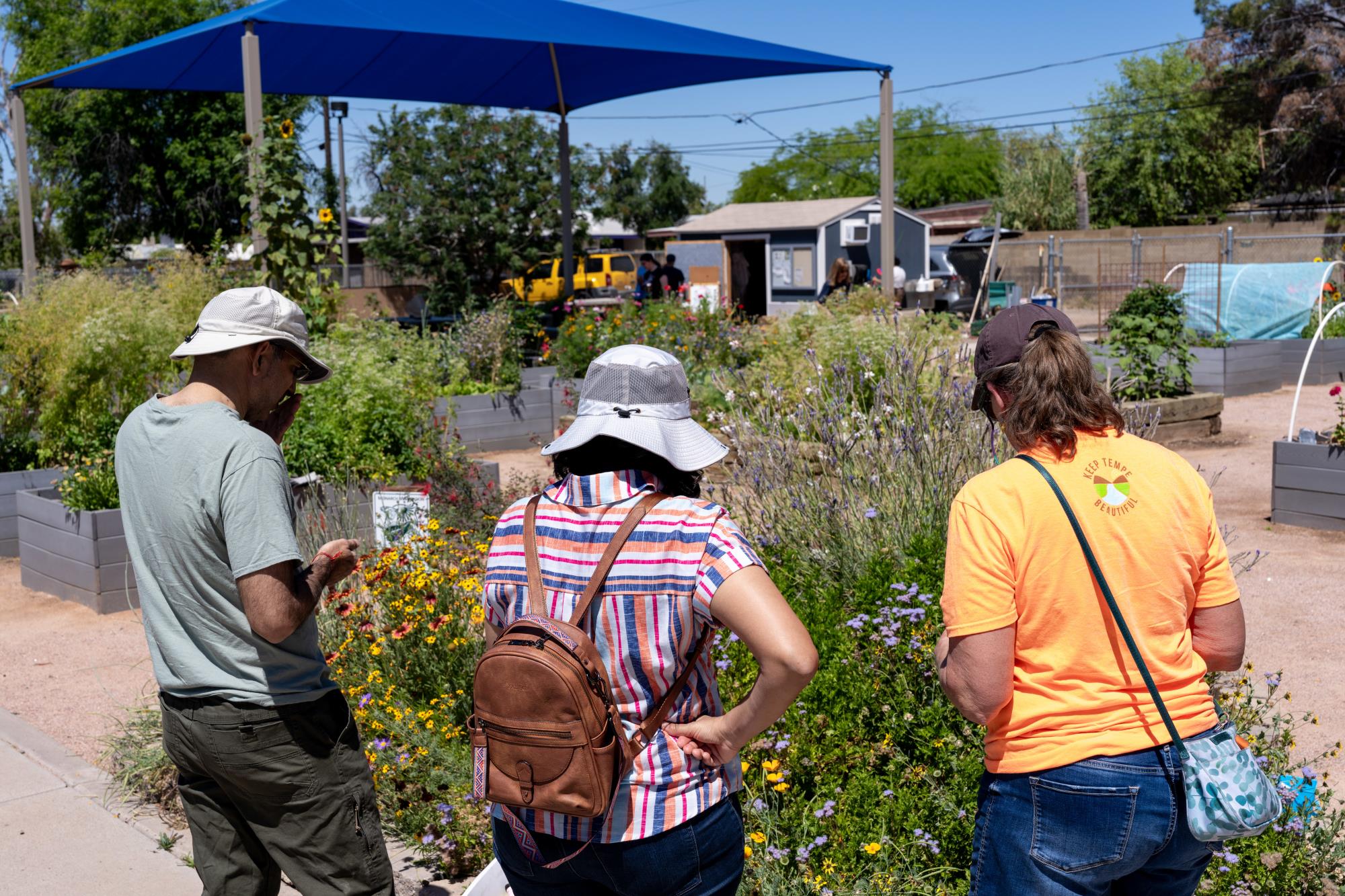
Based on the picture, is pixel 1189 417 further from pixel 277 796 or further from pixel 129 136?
pixel 129 136

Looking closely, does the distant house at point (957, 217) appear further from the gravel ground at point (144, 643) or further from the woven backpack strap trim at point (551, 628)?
the woven backpack strap trim at point (551, 628)

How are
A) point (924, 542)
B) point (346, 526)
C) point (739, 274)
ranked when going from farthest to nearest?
1. point (739, 274)
2. point (346, 526)
3. point (924, 542)

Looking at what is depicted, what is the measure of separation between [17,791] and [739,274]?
2792 centimetres

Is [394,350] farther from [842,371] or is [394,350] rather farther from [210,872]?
[210,872]

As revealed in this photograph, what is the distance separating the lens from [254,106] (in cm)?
902

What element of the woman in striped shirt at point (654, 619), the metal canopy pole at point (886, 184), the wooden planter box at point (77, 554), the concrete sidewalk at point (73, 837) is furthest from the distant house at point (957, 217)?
the woman in striped shirt at point (654, 619)

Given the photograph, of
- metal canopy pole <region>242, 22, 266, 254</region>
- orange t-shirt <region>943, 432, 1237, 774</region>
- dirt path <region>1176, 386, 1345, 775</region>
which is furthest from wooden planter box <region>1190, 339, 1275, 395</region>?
orange t-shirt <region>943, 432, 1237, 774</region>

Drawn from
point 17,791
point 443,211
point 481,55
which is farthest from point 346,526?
point 443,211

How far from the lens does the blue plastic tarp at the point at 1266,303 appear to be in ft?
56.0

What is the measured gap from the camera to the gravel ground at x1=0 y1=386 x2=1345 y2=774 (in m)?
5.08

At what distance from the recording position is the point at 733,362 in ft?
36.8

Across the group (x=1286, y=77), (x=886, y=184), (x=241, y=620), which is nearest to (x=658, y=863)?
(x=241, y=620)

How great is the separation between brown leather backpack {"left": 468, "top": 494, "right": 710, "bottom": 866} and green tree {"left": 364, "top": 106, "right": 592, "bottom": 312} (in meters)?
23.7

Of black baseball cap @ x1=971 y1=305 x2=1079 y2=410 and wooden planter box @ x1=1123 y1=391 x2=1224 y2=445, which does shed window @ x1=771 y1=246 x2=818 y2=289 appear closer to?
wooden planter box @ x1=1123 y1=391 x2=1224 y2=445
